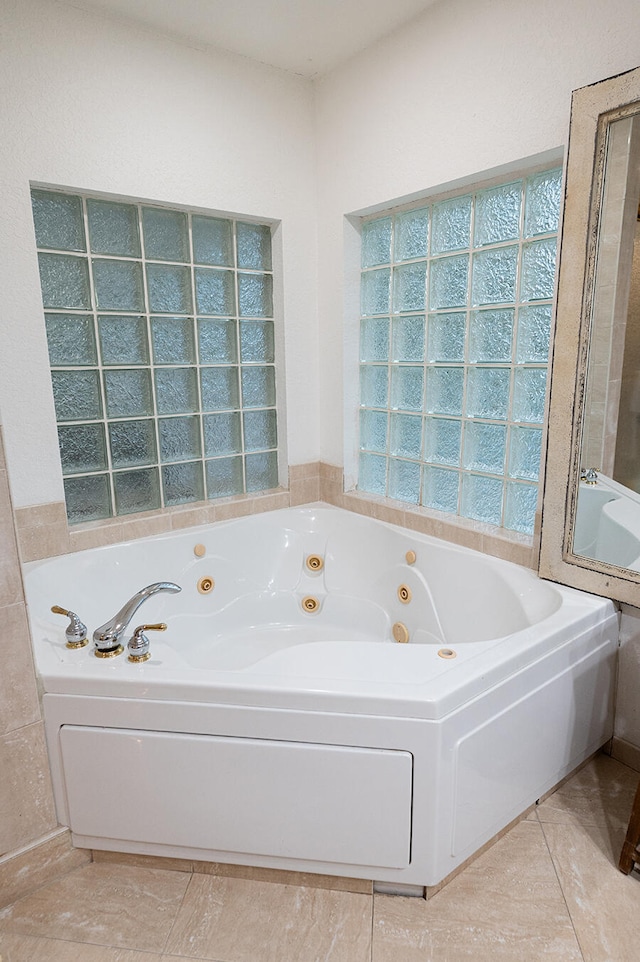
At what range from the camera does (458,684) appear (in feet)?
4.28

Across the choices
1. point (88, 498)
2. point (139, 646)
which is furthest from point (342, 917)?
point (88, 498)

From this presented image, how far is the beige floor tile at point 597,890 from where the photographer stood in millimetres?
1271

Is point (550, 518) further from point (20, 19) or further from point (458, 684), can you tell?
point (20, 19)

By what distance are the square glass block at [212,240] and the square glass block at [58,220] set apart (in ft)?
1.43

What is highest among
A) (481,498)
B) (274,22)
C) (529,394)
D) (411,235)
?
(274,22)

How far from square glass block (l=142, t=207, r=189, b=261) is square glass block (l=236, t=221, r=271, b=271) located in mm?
247

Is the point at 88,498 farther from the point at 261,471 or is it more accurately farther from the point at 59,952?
the point at 59,952

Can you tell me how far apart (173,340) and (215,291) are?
281mm

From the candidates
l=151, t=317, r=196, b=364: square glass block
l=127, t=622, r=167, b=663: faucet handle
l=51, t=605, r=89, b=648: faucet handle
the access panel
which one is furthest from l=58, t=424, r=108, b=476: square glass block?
the access panel

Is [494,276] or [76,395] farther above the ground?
[494,276]

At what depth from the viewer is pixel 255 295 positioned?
2.53 m

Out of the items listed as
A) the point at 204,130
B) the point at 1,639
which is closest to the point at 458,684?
the point at 1,639

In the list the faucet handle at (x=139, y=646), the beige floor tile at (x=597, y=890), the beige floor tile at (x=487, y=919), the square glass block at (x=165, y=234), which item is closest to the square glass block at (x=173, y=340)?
the square glass block at (x=165, y=234)

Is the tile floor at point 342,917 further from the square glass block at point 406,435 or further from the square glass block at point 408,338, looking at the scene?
the square glass block at point 408,338
